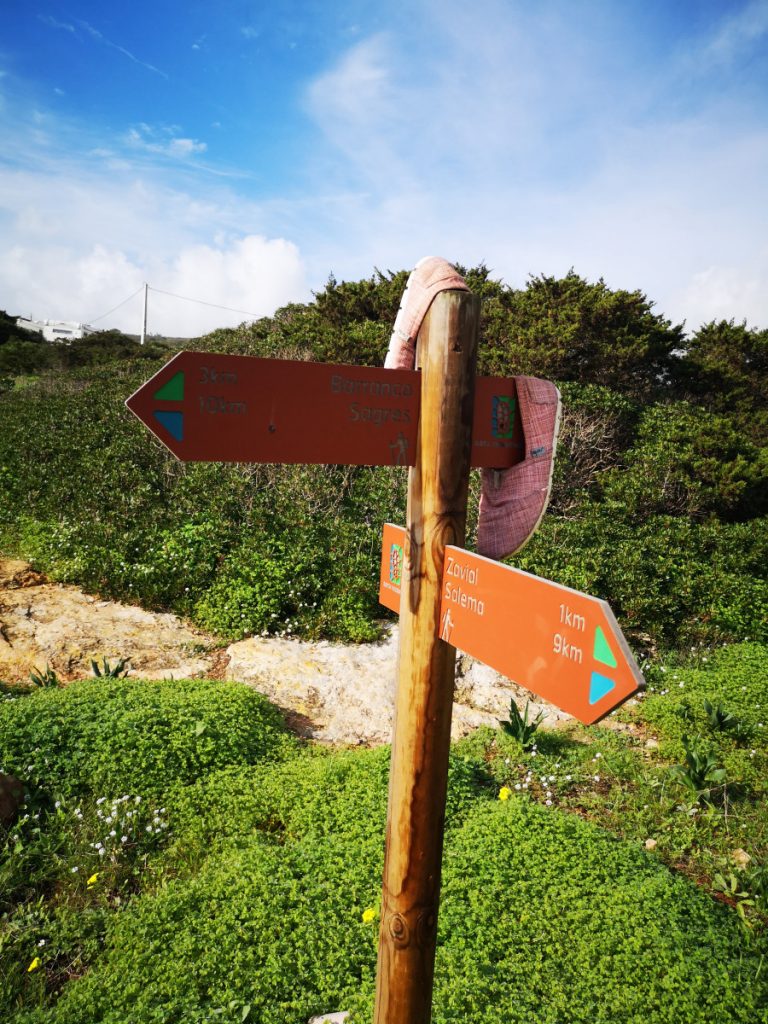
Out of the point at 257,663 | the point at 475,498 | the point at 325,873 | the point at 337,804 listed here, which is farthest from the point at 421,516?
the point at 475,498

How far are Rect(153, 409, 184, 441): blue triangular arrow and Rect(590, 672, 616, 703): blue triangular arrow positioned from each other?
1005mm

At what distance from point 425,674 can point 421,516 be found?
0.42m

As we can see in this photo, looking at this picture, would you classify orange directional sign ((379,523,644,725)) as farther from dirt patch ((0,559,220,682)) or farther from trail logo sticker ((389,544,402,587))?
dirt patch ((0,559,220,682))

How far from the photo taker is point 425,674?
1.67m

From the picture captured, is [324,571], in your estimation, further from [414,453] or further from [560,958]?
[414,453]

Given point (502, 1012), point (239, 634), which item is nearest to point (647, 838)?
point (502, 1012)

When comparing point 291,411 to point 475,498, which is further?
point 475,498

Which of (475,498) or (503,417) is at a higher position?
(503,417)

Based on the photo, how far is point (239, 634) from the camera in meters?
6.15

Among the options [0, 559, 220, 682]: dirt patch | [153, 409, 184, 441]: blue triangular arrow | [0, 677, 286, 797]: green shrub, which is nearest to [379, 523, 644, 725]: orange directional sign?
[153, 409, 184, 441]: blue triangular arrow

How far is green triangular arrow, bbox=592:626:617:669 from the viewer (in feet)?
3.86

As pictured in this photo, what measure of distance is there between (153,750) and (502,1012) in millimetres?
2388

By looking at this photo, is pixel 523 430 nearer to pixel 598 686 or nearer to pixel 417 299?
pixel 417 299

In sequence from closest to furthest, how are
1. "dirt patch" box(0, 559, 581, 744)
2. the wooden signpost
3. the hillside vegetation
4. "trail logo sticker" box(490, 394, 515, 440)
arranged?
the wooden signpost
"trail logo sticker" box(490, 394, 515, 440)
"dirt patch" box(0, 559, 581, 744)
the hillside vegetation
